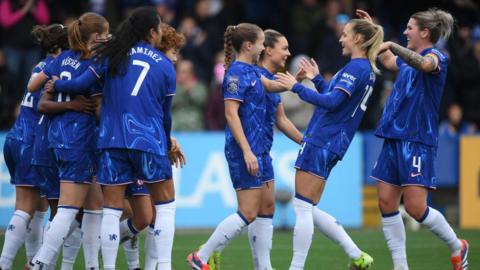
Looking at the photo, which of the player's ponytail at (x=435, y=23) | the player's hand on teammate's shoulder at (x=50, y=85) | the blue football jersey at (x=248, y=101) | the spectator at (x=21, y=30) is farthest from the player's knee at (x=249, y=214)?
the spectator at (x=21, y=30)

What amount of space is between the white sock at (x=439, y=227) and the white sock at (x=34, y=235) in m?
3.62

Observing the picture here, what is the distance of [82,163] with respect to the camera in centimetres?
877

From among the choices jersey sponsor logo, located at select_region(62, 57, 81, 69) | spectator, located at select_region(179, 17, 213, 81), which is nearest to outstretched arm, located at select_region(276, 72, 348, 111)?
jersey sponsor logo, located at select_region(62, 57, 81, 69)

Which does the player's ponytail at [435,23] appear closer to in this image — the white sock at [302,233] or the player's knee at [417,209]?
the player's knee at [417,209]

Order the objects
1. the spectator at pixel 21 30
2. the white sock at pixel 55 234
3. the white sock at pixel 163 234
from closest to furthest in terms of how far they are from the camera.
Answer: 1. the white sock at pixel 163 234
2. the white sock at pixel 55 234
3. the spectator at pixel 21 30

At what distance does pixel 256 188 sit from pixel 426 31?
2.16 meters

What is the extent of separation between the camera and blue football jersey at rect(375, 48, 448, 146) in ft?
30.8

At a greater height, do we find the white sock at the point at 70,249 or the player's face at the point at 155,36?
the player's face at the point at 155,36

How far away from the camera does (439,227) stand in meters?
9.44

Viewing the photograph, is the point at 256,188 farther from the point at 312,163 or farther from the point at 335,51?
the point at 335,51

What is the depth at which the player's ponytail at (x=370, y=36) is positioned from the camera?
30.6 feet

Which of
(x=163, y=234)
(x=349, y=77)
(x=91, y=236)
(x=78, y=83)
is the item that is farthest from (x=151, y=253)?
(x=349, y=77)

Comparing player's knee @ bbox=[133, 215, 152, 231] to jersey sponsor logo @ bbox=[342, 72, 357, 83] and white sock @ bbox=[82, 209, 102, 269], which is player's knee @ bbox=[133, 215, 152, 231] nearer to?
white sock @ bbox=[82, 209, 102, 269]

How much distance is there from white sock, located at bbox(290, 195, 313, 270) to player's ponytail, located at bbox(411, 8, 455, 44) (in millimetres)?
1965
